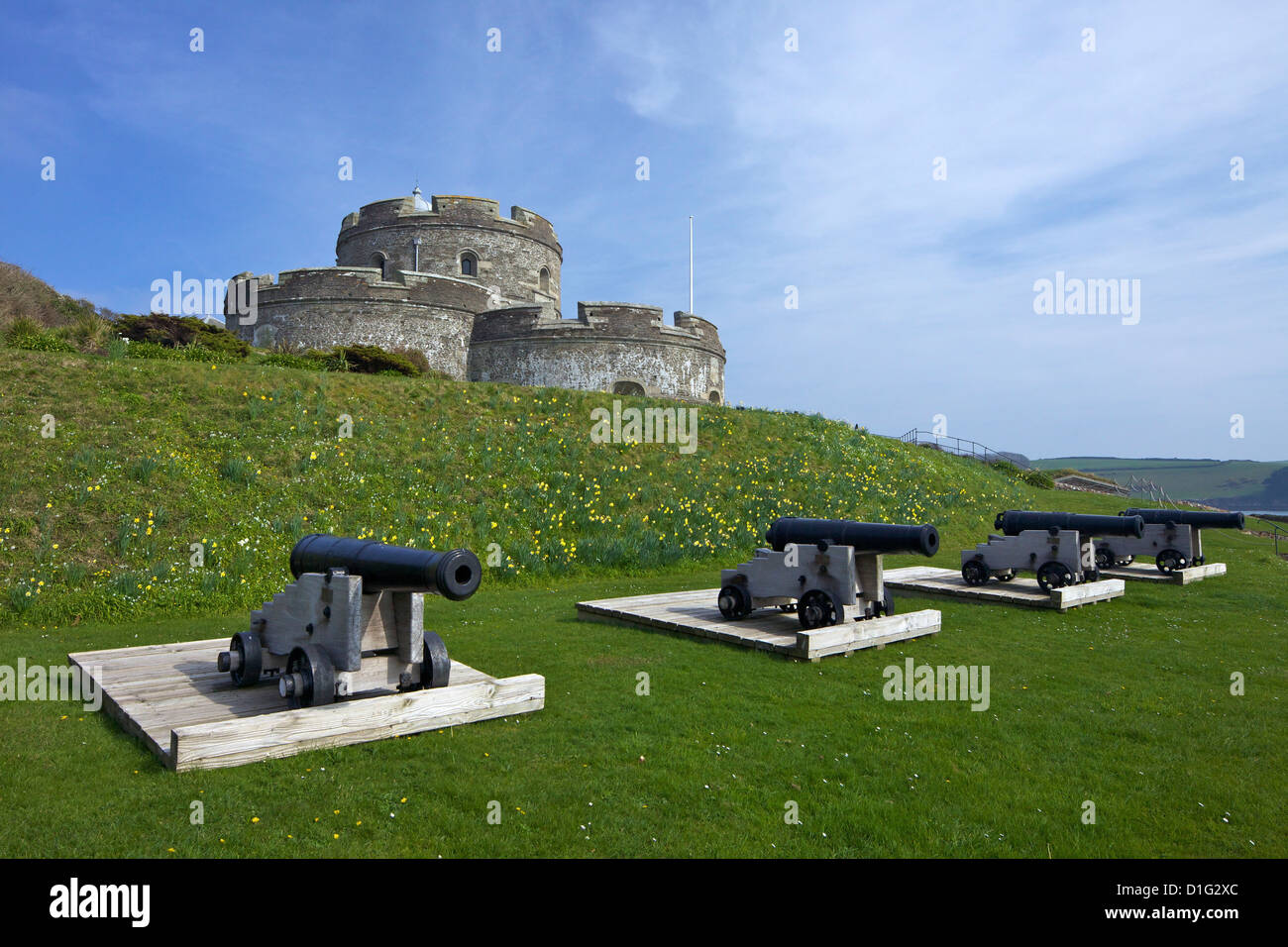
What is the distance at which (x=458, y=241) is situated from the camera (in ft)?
117

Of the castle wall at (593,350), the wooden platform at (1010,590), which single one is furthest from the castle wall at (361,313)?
the wooden platform at (1010,590)

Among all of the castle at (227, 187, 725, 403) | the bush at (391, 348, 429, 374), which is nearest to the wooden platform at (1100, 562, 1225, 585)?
the castle at (227, 187, 725, 403)

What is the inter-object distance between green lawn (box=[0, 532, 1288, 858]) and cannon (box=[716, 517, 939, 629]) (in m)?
0.95

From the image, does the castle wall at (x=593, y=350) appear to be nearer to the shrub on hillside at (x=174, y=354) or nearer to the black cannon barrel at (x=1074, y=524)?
the shrub on hillside at (x=174, y=354)

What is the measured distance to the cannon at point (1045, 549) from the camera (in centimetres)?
1181

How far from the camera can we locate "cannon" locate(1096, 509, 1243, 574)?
46.8ft

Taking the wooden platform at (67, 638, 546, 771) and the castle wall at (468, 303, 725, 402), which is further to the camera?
the castle wall at (468, 303, 725, 402)

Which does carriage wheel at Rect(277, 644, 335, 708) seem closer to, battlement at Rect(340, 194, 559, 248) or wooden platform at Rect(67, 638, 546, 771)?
wooden platform at Rect(67, 638, 546, 771)

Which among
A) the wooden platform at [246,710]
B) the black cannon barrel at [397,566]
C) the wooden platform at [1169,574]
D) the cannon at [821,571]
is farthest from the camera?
the wooden platform at [1169,574]

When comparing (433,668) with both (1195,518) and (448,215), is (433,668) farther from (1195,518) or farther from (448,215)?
(448,215)

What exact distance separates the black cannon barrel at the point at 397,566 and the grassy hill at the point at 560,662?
1099mm
